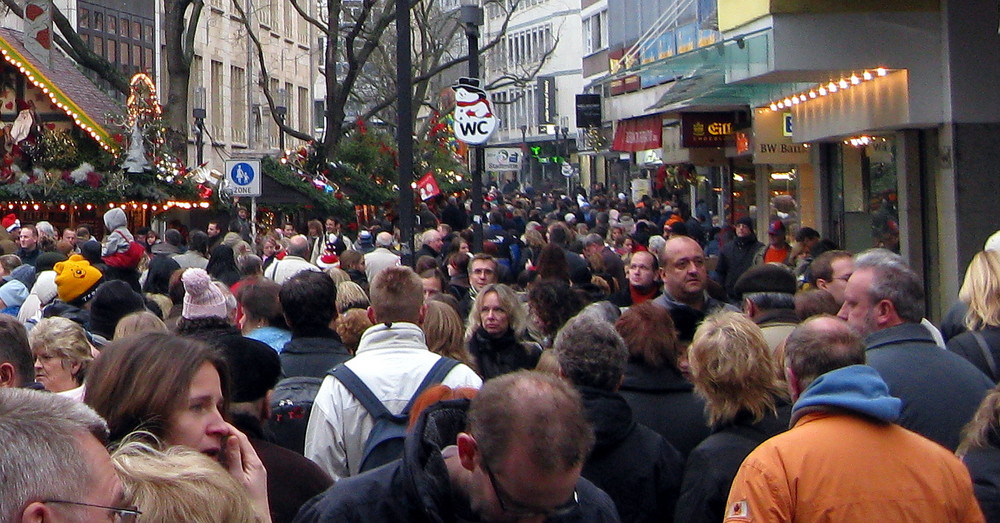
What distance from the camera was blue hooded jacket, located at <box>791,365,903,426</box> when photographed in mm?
4160

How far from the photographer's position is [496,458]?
3.18 meters

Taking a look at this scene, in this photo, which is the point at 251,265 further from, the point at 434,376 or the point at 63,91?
the point at 63,91

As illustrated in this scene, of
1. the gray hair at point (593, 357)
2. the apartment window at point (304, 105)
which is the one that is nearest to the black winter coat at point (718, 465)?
the gray hair at point (593, 357)

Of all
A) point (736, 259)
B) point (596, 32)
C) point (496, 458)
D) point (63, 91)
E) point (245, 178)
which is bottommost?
point (496, 458)

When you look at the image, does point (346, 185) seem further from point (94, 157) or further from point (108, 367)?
point (108, 367)

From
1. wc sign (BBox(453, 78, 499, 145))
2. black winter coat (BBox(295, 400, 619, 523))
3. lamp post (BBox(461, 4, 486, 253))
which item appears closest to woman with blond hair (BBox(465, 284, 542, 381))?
black winter coat (BBox(295, 400, 619, 523))

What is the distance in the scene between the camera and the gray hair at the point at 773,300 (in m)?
7.56

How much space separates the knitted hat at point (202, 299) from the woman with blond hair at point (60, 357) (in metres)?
0.67

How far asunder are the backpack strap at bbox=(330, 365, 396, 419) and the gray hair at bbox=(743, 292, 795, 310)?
267 centimetres

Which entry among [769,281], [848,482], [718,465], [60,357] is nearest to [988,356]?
[769,281]

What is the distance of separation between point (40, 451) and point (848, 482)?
7.97 ft

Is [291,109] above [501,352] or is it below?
above

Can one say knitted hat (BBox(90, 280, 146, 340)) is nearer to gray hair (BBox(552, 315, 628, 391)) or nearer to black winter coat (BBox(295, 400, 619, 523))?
gray hair (BBox(552, 315, 628, 391))

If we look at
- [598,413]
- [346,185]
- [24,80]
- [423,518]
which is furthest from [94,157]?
[423,518]
